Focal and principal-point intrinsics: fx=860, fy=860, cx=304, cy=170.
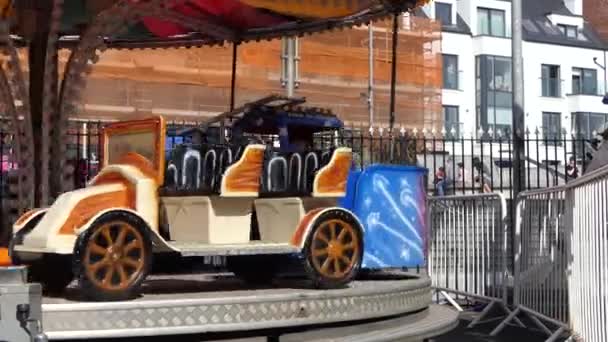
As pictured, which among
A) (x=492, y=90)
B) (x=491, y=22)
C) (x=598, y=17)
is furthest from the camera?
(x=598, y=17)

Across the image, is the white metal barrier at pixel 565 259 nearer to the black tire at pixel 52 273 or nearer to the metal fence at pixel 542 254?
the metal fence at pixel 542 254

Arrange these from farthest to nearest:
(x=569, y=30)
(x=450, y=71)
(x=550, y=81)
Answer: (x=569, y=30)
(x=550, y=81)
(x=450, y=71)

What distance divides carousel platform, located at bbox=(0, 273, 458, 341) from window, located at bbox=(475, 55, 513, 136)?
44389 millimetres

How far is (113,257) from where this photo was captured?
15.3 ft

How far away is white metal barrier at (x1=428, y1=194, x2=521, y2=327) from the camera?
10471 mm

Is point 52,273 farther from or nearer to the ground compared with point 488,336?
farther from the ground

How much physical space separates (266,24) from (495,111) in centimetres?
4144

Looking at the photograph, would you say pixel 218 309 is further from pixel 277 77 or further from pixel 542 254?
pixel 277 77

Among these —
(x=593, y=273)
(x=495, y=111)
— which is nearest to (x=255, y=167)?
(x=593, y=273)

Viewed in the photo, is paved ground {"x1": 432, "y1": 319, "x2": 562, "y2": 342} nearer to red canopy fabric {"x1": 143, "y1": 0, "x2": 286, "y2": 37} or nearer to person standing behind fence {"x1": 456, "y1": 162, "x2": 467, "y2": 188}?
red canopy fabric {"x1": 143, "y1": 0, "x2": 286, "y2": 37}

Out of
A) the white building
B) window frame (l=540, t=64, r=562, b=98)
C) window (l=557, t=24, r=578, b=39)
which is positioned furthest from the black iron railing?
window (l=557, t=24, r=578, b=39)

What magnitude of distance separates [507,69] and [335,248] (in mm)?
46704

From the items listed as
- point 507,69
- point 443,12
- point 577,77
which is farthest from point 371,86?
point 577,77

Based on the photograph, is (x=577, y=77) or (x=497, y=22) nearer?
(x=497, y=22)
